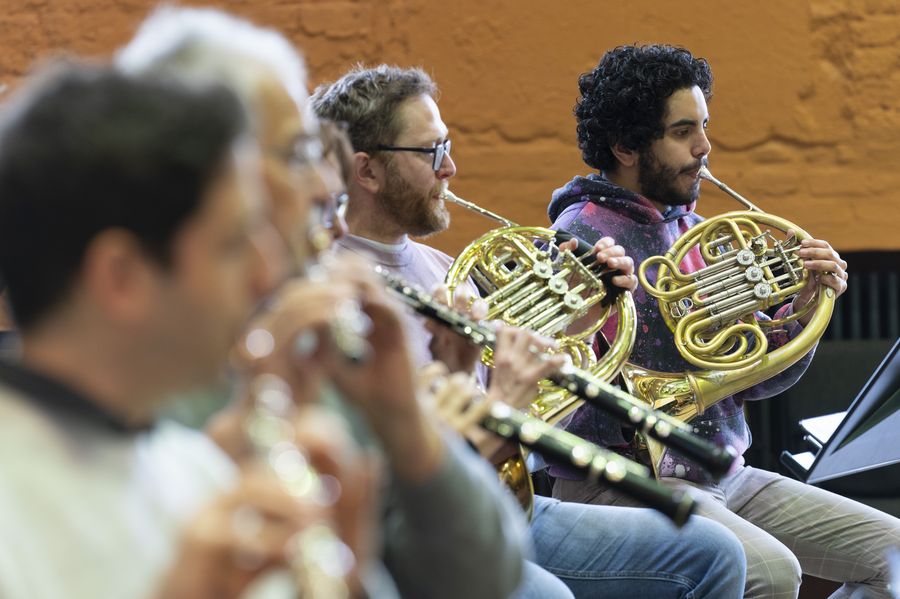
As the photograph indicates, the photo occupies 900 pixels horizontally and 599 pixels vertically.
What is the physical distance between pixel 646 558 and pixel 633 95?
1270 mm

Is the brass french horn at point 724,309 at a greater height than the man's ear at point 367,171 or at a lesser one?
lesser

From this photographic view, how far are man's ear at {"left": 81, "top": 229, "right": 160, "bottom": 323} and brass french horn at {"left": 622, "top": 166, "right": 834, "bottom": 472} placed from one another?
6.50ft

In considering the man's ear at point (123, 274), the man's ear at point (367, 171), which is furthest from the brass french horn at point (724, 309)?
the man's ear at point (123, 274)

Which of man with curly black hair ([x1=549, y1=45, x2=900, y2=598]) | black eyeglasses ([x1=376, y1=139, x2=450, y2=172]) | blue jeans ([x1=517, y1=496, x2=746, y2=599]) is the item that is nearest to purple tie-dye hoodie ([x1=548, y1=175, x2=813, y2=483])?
man with curly black hair ([x1=549, y1=45, x2=900, y2=598])

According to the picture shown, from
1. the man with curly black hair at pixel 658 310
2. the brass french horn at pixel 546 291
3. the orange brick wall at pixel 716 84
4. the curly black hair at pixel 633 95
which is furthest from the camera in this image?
the orange brick wall at pixel 716 84

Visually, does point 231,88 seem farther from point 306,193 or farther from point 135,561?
point 306,193

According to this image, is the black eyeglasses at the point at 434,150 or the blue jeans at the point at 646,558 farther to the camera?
the black eyeglasses at the point at 434,150

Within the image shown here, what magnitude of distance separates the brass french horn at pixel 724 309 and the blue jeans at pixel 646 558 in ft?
1.51

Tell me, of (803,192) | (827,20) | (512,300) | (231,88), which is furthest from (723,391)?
(231,88)

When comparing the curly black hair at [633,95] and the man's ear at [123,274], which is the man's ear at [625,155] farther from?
the man's ear at [123,274]

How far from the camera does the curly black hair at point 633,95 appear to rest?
10.4 feet

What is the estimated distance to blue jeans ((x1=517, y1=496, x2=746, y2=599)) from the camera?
2.36 m

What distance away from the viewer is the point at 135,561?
958 millimetres

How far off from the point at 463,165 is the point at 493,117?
0.60ft
